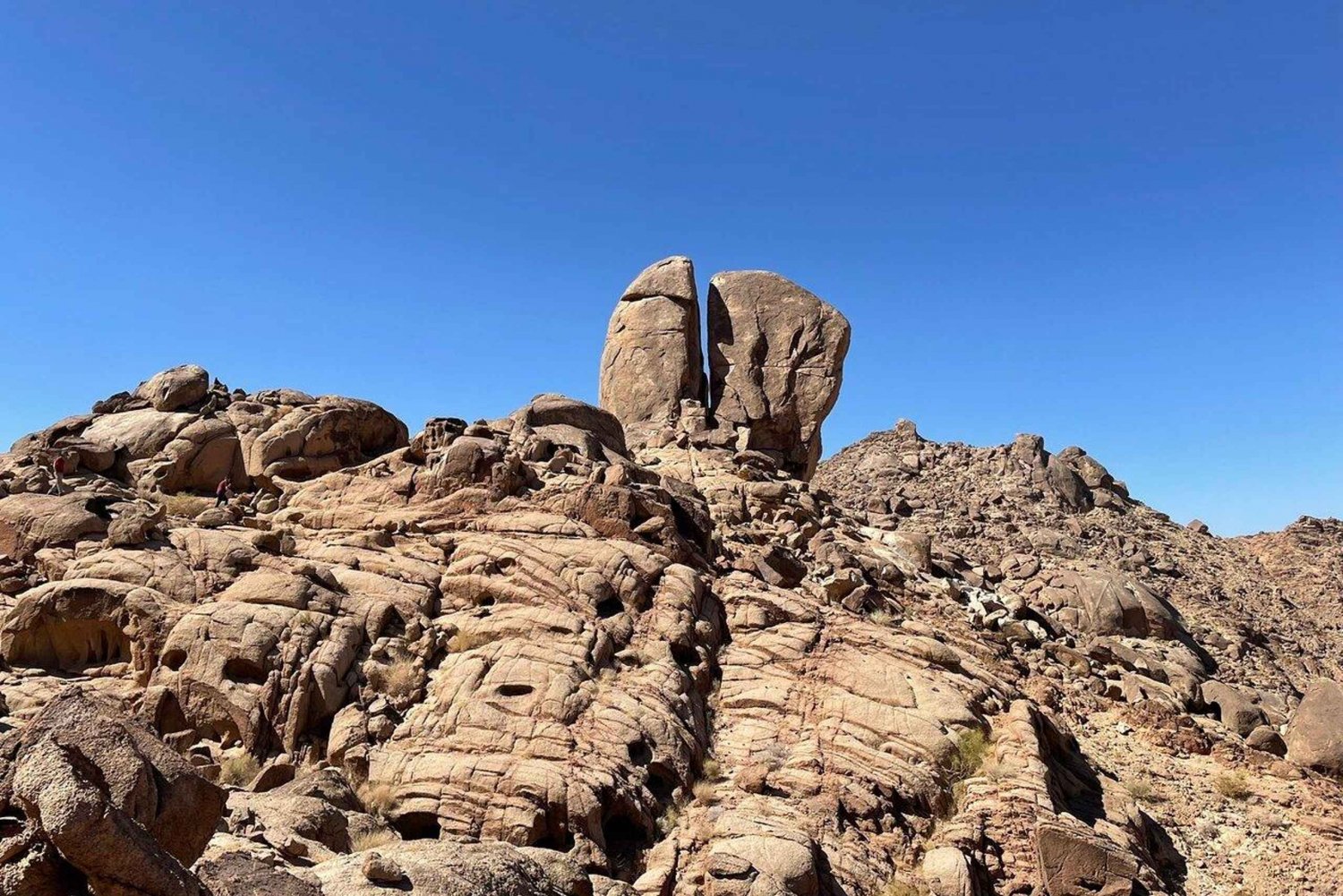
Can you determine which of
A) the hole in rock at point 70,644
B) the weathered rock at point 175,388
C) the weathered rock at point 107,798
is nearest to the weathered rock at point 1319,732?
the weathered rock at point 107,798

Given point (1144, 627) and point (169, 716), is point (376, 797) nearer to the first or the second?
point (169, 716)

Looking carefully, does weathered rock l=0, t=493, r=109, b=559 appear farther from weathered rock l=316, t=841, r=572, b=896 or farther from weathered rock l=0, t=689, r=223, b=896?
weathered rock l=0, t=689, r=223, b=896

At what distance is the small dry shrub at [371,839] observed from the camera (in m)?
11.7

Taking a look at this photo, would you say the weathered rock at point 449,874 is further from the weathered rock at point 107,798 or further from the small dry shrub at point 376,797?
the small dry shrub at point 376,797

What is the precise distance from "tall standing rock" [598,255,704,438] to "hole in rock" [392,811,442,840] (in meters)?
25.3

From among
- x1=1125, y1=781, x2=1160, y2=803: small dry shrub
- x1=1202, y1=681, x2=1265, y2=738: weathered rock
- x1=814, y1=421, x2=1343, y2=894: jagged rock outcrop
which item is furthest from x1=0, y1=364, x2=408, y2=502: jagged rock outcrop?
x1=1202, y1=681, x2=1265, y2=738: weathered rock

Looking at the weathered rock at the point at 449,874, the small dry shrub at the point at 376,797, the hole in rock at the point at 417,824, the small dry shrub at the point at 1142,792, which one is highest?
the small dry shrub at the point at 1142,792

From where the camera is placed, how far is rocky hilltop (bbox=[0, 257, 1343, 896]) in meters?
10.3

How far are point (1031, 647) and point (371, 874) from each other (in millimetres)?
21444

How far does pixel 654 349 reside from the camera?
3884 centimetres

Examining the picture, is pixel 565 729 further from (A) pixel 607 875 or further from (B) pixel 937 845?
(B) pixel 937 845

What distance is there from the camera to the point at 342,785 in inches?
511

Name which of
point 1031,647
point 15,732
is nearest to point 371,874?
point 15,732

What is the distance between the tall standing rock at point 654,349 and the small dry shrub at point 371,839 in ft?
85.0
